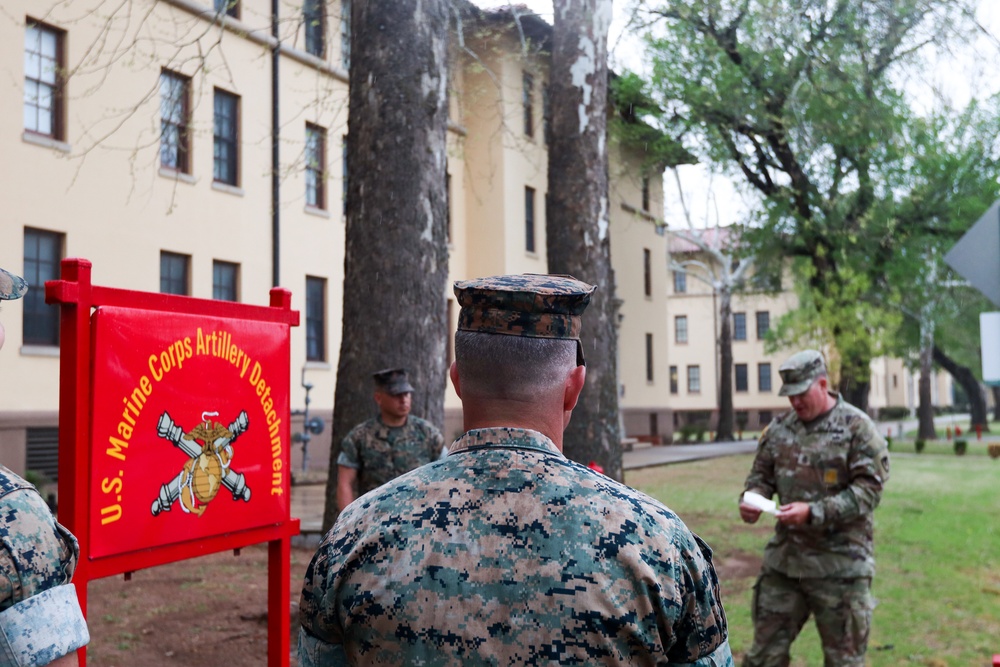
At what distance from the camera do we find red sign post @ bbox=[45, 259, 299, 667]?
361 cm

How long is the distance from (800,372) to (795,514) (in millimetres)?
898

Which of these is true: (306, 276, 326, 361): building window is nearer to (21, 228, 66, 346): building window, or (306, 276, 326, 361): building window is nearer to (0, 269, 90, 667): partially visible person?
(21, 228, 66, 346): building window

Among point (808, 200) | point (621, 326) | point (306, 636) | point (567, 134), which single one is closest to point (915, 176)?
point (808, 200)

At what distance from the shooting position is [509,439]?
2150 mm

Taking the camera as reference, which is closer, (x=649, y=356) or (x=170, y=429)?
(x=170, y=429)

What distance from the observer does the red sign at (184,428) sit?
3.70 m

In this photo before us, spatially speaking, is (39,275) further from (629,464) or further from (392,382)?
(629,464)

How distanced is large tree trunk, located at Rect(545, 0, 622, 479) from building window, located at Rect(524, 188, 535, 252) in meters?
22.0

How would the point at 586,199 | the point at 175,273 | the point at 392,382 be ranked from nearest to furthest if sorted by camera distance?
the point at 392,382, the point at 586,199, the point at 175,273

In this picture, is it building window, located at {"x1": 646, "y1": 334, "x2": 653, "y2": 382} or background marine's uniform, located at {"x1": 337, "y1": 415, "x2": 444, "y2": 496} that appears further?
building window, located at {"x1": 646, "y1": 334, "x2": 653, "y2": 382}

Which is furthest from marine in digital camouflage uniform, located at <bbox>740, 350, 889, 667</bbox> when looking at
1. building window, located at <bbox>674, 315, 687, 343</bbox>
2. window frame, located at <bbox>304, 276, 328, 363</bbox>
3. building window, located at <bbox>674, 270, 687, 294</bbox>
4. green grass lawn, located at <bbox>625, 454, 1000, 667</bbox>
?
building window, located at <bbox>674, 270, 687, 294</bbox>

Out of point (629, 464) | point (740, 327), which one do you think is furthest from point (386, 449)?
point (740, 327)

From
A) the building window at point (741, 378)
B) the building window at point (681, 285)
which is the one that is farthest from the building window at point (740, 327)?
the building window at point (681, 285)

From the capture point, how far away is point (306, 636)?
2180 mm
